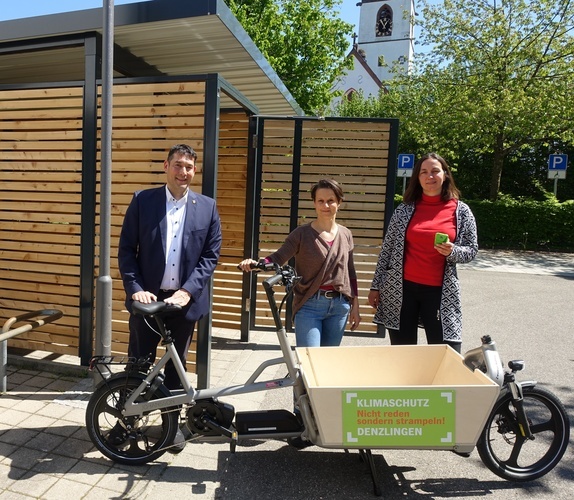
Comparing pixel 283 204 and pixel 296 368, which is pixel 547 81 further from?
pixel 296 368

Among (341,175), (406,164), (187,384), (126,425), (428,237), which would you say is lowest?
(126,425)

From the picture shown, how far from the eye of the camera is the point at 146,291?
3.24 meters

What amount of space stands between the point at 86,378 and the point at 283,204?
2.78 meters

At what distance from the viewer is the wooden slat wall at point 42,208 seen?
4.54 metres

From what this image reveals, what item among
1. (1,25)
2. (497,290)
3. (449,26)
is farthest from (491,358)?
(449,26)

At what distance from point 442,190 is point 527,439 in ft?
5.48

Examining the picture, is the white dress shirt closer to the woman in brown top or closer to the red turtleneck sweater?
the woman in brown top

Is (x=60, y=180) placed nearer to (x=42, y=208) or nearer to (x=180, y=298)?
(x=42, y=208)

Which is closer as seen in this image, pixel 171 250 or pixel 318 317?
pixel 171 250

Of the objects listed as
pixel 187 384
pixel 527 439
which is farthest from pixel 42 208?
pixel 527 439

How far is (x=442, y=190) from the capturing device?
3459 millimetres

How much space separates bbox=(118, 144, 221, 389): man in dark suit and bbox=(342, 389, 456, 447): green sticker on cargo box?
1.25m

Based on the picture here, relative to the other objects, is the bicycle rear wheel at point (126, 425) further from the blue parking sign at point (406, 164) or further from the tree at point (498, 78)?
the tree at point (498, 78)

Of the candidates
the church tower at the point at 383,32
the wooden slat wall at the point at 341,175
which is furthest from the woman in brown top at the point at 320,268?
the church tower at the point at 383,32
